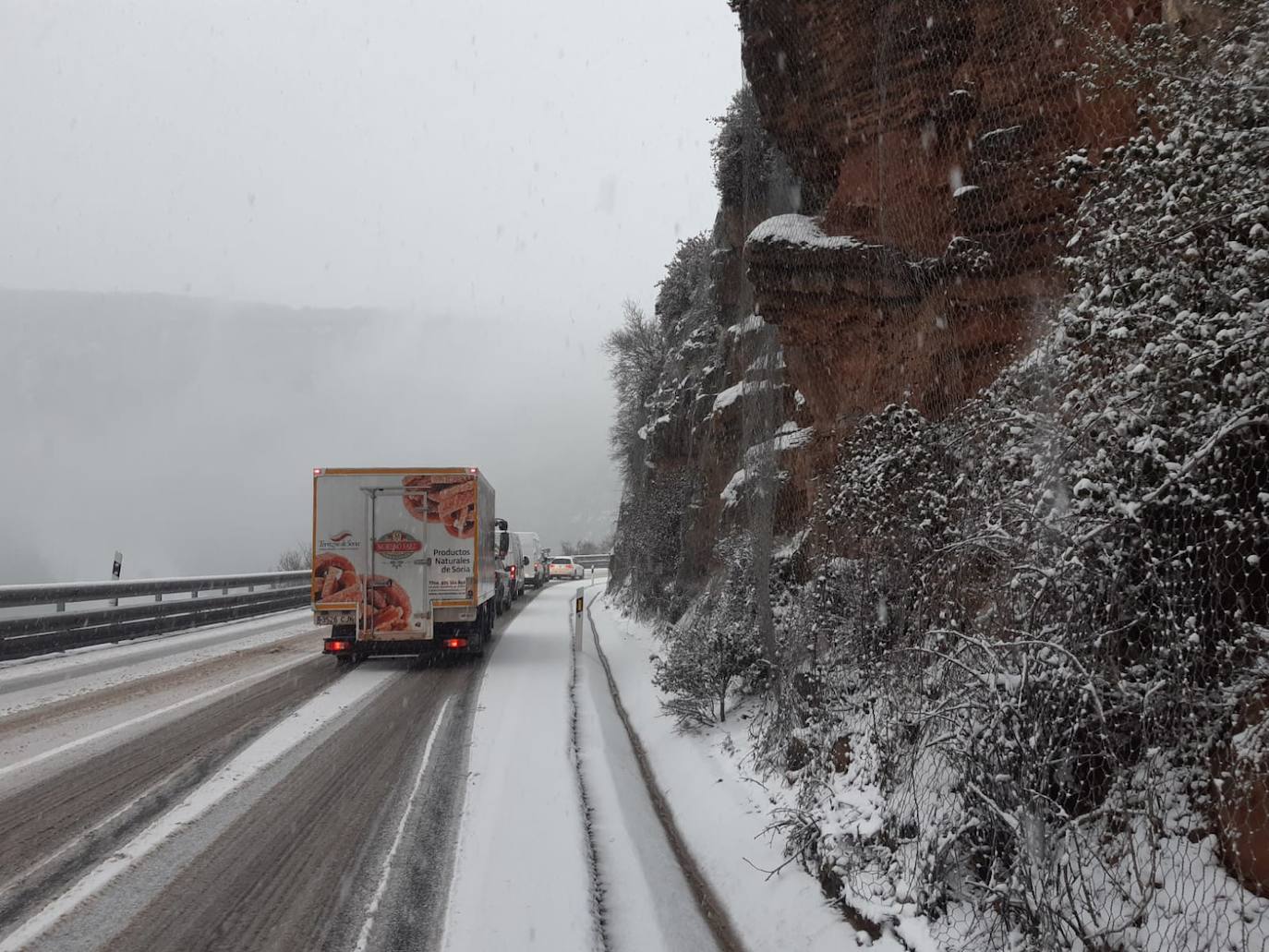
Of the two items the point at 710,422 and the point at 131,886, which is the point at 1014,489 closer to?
the point at 131,886

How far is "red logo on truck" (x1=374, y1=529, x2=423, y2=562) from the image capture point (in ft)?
47.0

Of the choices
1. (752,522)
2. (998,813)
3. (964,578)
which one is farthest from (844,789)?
(752,522)

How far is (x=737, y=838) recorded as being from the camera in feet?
19.2

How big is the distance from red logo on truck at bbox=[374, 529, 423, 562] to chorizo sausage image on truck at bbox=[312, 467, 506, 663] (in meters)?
0.02

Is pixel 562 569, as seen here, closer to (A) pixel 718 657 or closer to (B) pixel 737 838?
(A) pixel 718 657

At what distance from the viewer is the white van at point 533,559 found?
43000 mm

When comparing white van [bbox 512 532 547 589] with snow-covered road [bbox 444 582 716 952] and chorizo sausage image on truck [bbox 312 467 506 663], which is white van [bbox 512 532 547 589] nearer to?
chorizo sausage image on truck [bbox 312 467 506 663]

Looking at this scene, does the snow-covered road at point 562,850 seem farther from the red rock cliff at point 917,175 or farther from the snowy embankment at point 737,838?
the red rock cliff at point 917,175

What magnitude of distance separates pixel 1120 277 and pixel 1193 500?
3.94 feet

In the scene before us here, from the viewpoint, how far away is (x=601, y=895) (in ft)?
16.0

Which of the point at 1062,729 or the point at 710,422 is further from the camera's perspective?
the point at 710,422

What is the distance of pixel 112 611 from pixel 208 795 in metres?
11.9

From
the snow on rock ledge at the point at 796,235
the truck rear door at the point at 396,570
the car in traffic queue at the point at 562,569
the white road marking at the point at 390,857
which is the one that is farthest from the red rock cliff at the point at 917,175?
the car in traffic queue at the point at 562,569

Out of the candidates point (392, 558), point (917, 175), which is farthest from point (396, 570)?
point (917, 175)
